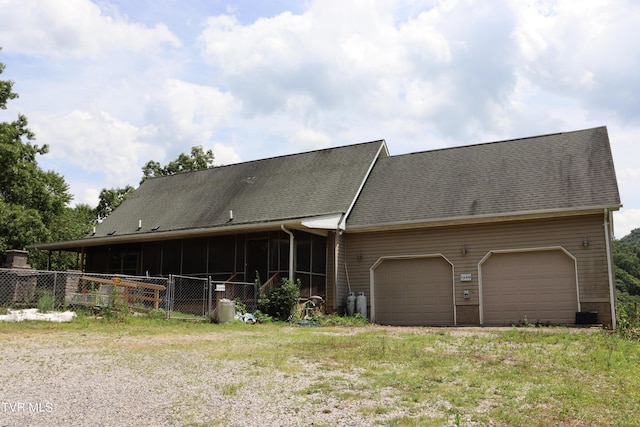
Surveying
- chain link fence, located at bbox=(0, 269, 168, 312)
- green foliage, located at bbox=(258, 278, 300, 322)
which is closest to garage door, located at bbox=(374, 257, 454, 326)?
green foliage, located at bbox=(258, 278, 300, 322)

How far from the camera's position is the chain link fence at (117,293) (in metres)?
14.3

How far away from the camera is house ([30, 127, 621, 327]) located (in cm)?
1527

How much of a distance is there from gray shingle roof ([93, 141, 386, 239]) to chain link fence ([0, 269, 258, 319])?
2.47 m

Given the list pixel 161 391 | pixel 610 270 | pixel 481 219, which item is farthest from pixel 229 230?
pixel 161 391

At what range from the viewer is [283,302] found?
15.9 meters

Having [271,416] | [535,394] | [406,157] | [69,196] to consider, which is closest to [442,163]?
[406,157]

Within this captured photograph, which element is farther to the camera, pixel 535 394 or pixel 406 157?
pixel 406 157

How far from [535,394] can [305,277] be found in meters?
Answer: 11.4

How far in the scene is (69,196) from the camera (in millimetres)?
38750

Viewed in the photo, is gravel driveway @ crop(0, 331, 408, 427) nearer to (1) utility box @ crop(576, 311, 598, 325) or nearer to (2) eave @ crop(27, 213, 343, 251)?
(2) eave @ crop(27, 213, 343, 251)

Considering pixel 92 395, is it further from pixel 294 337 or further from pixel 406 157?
pixel 406 157

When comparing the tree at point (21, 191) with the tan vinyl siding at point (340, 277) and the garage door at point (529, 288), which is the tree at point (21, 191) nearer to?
the tan vinyl siding at point (340, 277)

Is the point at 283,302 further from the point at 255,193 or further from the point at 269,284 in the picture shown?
the point at 255,193

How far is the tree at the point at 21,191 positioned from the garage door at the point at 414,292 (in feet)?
56.7
